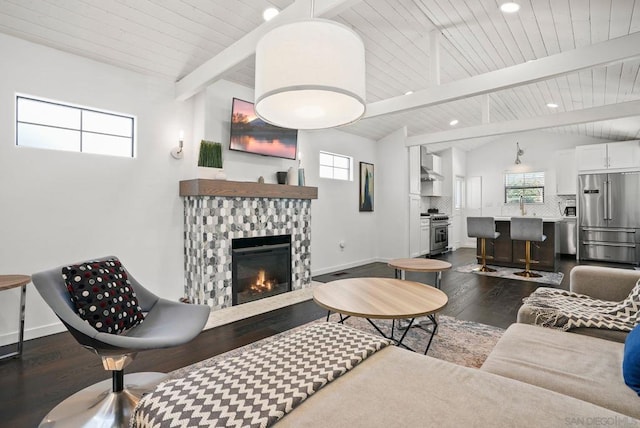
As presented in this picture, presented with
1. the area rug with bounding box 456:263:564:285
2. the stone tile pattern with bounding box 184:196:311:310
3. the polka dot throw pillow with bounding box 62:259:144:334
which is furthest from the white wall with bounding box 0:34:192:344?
the area rug with bounding box 456:263:564:285

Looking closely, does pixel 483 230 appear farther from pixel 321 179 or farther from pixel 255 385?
pixel 255 385

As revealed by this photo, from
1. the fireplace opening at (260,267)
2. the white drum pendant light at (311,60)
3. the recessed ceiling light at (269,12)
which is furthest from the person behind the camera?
the fireplace opening at (260,267)

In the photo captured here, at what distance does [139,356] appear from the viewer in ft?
7.83

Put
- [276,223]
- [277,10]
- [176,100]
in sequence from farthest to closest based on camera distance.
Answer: [276,223] → [176,100] → [277,10]

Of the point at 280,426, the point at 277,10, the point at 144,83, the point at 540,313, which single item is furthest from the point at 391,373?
the point at 144,83

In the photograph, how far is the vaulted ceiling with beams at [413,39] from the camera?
2.59 metres

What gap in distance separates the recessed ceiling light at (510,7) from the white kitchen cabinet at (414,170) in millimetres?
3617

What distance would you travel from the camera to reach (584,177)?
670cm

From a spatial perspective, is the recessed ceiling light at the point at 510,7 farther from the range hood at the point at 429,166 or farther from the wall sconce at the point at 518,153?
the wall sconce at the point at 518,153

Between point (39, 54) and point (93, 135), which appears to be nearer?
point (39, 54)

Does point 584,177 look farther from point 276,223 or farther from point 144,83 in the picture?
point 144,83

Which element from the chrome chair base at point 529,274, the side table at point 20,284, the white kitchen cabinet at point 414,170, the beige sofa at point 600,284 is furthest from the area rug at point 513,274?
the side table at point 20,284

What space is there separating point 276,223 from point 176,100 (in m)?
1.84

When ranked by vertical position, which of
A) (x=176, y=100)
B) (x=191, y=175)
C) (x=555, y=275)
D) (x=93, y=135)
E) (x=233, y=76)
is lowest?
(x=555, y=275)
